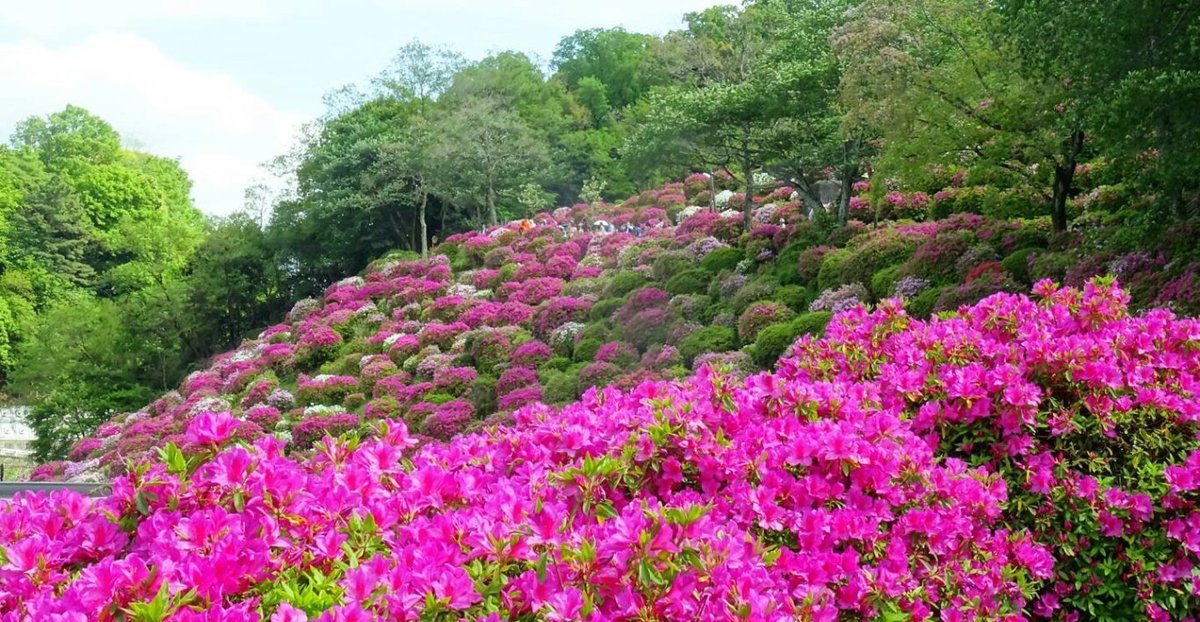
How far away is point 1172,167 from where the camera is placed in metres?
7.85

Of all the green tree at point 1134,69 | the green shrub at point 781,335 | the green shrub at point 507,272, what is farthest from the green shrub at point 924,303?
the green shrub at point 507,272

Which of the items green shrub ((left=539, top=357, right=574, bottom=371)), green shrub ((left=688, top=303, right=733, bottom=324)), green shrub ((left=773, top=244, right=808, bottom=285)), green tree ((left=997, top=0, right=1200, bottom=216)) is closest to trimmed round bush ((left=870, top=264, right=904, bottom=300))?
green shrub ((left=773, top=244, right=808, bottom=285))

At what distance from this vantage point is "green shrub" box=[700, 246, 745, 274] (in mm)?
16062

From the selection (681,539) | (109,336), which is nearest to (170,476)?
(681,539)

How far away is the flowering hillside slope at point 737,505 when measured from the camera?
1961 millimetres

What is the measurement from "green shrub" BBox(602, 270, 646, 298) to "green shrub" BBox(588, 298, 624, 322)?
0.73 meters

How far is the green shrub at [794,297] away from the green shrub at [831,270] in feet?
0.83

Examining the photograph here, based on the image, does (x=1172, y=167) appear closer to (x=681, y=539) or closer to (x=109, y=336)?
(x=681, y=539)

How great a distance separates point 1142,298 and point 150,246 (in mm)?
39035

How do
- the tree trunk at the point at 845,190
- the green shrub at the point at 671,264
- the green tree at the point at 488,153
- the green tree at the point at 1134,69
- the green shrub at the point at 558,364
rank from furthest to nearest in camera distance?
the green tree at the point at 488,153 < the green shrub at the point at 671,264 < the tree trunk at the point at 845,190 < the green shrub at the point at 558,364 < the green tree at the point at 1134,69

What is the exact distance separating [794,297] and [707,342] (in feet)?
4.83

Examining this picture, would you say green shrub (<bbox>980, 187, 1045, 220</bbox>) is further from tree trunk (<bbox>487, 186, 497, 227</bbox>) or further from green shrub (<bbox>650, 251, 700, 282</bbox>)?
tree trunk (<bbox>487, 186, 497, 227</bbox>)

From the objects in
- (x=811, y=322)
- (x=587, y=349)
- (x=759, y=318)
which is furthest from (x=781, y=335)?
(x=587, y=349)

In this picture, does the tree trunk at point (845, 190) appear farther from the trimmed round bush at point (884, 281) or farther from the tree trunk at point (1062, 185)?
the tree trunk at point (1062, 185)
